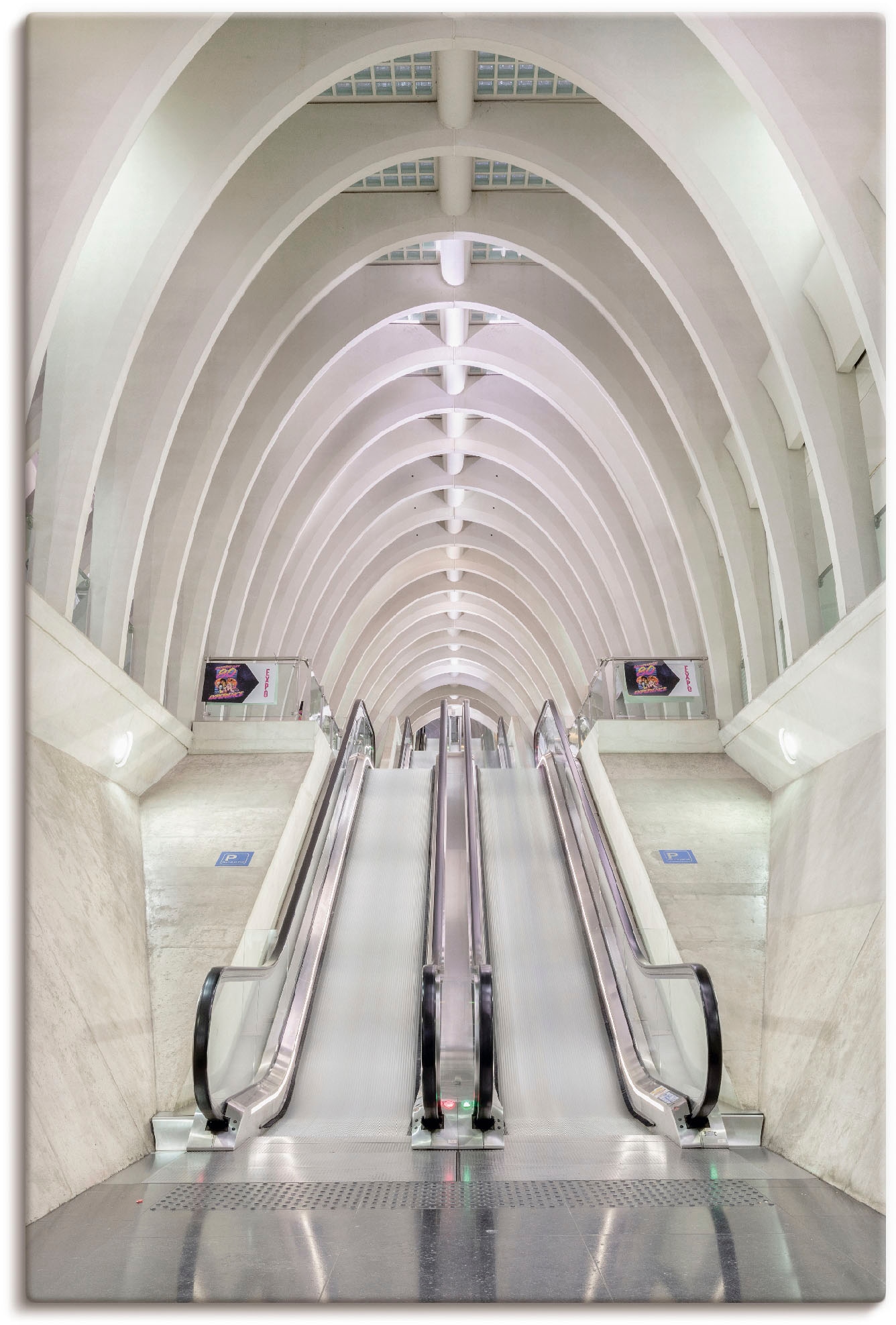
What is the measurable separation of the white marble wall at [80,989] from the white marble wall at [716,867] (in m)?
4.43

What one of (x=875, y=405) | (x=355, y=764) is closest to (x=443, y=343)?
(x=355, y=764)

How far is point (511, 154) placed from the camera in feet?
42.7

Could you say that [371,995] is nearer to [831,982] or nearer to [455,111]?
[831,982]

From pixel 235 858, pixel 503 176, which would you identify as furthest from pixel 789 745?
pixel 503 176

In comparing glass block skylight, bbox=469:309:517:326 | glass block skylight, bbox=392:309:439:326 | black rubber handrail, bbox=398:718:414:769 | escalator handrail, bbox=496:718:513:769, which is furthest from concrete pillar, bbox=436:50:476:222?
black rubber handrail, bbox=398:718:414:769

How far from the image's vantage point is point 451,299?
57.3 ft

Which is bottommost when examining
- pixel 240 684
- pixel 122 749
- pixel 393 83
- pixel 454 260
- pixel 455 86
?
pixel 122 749

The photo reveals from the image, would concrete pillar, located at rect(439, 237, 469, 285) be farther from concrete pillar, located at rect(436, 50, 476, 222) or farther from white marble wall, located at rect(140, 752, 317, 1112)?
white marble wall, located at rect(140, 752, 317, 1112)

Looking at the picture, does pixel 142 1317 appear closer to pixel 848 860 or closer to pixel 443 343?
pixel 848 860

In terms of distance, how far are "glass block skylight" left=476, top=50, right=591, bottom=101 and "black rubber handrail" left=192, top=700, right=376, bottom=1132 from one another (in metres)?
8.93

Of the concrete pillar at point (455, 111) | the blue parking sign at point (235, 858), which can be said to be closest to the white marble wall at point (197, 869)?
Answer: the blue parking sign at point (235, 858)

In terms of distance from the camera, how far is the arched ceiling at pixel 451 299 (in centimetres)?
786

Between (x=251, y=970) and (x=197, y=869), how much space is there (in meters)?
2.86

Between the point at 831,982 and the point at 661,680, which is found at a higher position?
the point at 661,680
